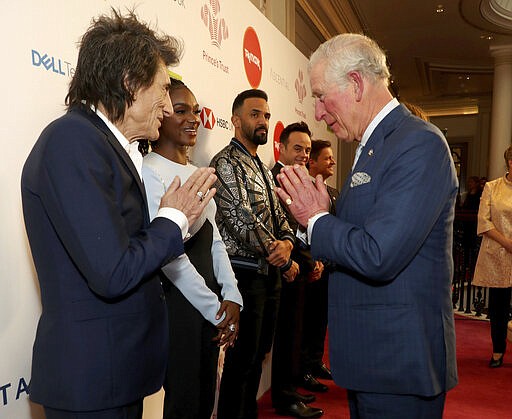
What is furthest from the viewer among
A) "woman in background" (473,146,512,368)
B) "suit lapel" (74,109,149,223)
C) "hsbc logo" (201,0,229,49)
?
"woman in background" (473,146,512,368)

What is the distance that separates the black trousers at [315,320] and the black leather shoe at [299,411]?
59 cm

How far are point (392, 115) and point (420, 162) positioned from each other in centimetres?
21

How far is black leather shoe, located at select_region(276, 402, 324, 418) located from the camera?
8.97 ft

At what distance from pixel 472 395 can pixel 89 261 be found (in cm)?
310

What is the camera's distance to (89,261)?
Result: 941 millimetres

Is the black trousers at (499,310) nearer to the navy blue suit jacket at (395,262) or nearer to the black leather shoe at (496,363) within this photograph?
the black leather shoe at (496,363)

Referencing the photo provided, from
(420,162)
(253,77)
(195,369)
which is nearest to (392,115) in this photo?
(420,162)

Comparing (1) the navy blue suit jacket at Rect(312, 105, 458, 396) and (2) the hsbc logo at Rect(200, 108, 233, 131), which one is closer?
(1) the navy blue suit jacket at Rect(312, 105, 458, 396)

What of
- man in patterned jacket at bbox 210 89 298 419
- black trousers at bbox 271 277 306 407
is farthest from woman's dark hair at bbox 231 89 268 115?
black trousers at bbox 271 277 306 407

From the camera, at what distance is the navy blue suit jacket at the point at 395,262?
111 cm

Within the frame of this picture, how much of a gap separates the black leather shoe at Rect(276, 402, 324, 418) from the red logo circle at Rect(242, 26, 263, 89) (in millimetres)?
1963

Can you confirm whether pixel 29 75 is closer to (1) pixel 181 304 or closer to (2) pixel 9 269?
(2) pixel 9 269

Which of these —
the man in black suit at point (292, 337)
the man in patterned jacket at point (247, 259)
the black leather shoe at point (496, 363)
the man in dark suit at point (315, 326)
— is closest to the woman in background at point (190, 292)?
the man in patterned jacket at point (247, 259)

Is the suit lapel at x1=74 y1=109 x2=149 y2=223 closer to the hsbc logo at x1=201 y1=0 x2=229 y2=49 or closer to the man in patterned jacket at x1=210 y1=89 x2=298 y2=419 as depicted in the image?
the man in patterned jacket at x1=210 y1=89 x2=298 y2=419
